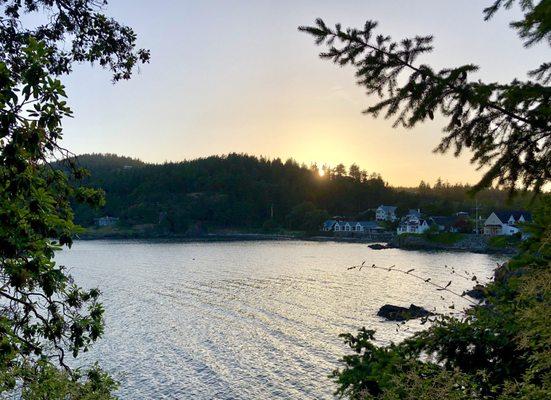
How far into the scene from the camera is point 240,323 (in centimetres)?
3588

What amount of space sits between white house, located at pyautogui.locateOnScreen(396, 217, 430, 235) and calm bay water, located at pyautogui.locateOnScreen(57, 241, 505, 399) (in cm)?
5838

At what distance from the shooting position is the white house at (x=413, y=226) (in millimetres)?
131288

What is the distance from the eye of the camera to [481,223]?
4838 inches

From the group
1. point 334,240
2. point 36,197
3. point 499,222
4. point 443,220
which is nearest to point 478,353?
point 36,197

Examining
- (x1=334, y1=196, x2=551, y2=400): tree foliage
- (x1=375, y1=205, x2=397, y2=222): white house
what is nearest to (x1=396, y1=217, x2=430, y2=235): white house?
(x1=375, y1=205, x2=397, y2=222): white house

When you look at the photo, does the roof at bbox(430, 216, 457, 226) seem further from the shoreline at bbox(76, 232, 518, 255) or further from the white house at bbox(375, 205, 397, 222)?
the white house at bbox(375, 205, 397, 222)

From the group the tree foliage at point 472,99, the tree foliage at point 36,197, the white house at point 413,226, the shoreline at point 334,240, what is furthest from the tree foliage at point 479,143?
the white house at point 413,226

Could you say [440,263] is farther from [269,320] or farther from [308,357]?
[308,357]

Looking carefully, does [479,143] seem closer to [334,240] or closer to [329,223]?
[334,240]

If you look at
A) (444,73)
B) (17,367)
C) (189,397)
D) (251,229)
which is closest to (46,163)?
(17,367)

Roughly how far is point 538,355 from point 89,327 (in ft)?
17.4

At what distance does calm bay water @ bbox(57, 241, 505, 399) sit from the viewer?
23.5 meters

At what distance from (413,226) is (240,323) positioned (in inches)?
4303

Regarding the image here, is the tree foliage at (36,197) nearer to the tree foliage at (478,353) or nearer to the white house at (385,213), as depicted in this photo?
the tree foliage at (478,353)
